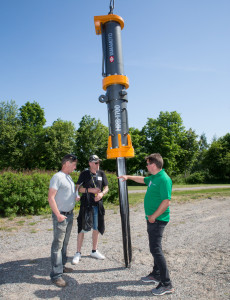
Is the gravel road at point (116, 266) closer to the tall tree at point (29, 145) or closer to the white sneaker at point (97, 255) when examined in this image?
the white sneaker at point (97, 255)

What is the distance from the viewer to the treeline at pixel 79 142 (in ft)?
119

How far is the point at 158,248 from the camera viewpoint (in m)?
3.38

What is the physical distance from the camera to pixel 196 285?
11.5 ft

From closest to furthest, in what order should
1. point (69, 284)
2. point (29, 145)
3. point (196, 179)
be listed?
point (69, 284) < point (29, 145) < point (196, 179)

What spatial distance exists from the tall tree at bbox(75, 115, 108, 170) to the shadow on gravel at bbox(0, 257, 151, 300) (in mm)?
34385

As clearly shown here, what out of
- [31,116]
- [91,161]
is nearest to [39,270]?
[91,161]

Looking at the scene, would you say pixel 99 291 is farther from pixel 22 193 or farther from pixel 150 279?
pixel 22 193

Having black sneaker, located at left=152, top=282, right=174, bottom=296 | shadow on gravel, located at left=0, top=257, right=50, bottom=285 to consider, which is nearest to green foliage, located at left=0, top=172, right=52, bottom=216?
shadow on gravel, located at left=0, top=257, right=50, bottom=285

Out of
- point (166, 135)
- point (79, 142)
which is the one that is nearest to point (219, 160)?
point (166, 135)

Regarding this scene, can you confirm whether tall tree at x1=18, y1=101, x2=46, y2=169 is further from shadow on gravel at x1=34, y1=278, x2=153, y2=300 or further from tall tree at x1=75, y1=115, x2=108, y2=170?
shadow on gravel at x1=34, y1=278, x2=153, y2=300

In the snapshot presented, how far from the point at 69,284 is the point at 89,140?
36529 mm

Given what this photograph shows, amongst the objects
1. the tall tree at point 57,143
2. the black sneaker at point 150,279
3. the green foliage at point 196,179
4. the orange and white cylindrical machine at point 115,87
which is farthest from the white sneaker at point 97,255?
the green foliage at point 196,179

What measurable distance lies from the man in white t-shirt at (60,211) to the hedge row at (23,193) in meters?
5.41

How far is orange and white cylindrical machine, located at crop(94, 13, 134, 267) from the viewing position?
4.23 m
